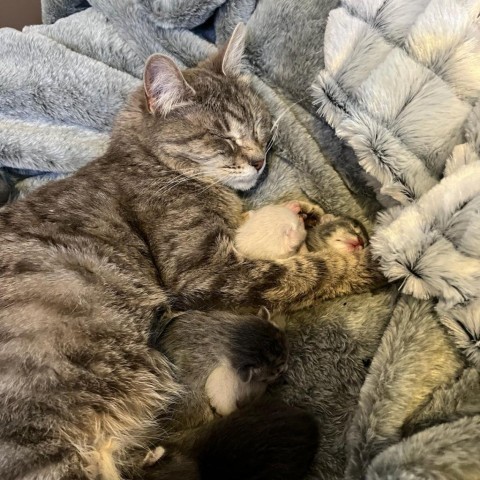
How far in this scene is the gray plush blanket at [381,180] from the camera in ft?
3.51

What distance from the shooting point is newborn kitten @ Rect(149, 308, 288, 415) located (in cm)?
124

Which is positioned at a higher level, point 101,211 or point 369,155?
point 369,155

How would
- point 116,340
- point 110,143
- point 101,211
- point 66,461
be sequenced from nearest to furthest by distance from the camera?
1. point 66,461
2. point 116,340
3. point 101,211
4. point 110,143

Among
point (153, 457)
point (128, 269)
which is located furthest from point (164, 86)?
point (153, 457)

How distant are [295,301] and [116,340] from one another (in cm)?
47

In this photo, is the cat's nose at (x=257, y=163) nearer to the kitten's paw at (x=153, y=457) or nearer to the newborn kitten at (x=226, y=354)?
the newborn kitten at (x=226, y=354)

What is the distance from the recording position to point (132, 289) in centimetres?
135

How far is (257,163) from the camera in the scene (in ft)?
5.23

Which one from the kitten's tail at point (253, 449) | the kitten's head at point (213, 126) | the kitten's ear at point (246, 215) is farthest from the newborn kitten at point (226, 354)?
the kitten's head at point (213, 126)

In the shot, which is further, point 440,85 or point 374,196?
point 374,196

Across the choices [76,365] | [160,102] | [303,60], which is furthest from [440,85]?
[76,365]

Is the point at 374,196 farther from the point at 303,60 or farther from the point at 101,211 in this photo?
the point at 101,211

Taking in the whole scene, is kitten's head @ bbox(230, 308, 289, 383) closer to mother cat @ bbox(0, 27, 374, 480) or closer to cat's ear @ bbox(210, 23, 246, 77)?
mother cat @ bbox(0, 27, 374, 480)

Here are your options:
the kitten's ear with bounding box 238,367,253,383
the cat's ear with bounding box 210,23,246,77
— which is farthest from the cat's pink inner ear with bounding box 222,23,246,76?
the kitten's ear with bounding box 238,367,253,383
